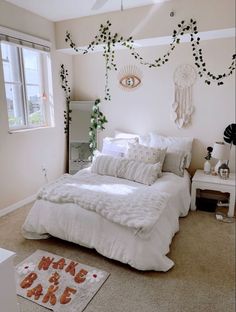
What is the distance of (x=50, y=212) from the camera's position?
239cm

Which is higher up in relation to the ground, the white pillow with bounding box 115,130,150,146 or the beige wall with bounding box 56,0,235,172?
the beige wall with bounding box 56,0,235,172

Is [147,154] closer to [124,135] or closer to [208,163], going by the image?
[124,135]

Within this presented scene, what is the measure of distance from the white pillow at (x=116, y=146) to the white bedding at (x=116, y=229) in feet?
2.33

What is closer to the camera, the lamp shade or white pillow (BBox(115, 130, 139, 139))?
the lamp shade

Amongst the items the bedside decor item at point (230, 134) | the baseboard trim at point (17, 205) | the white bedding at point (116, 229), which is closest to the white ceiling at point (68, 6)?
the bedside decor item at point (230, 134)

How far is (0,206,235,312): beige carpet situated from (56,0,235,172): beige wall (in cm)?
A: 128

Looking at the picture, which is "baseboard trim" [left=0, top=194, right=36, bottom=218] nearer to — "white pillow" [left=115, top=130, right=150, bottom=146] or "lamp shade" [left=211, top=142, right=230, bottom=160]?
"white pillow" [left=115, top=130, right=150, bottom=146]

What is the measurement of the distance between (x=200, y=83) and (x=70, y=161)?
2.36 metres

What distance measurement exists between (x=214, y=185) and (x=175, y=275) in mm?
1357

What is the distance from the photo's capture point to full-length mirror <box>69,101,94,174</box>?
13.1ft

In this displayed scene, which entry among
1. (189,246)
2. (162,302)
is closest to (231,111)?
(189,246)

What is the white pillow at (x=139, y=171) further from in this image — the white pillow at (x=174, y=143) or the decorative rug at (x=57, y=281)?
the decorative rug at (x=57, y=281)

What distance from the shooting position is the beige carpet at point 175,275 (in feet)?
5.65

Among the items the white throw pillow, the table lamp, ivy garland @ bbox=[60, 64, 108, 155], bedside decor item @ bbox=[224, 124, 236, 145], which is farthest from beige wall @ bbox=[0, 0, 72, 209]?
bedside decor item @ bbox=[224, 124, 236, 145]
